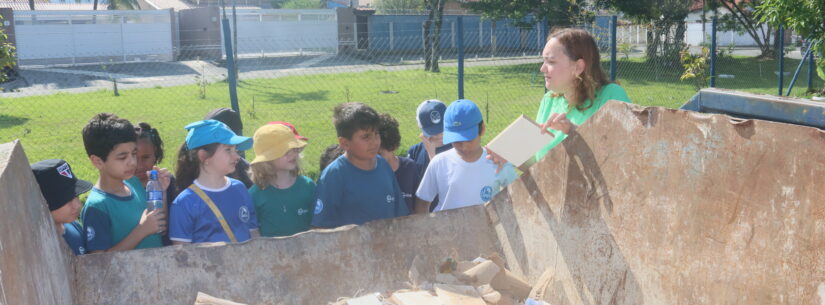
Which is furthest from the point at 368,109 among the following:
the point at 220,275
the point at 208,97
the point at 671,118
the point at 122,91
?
the point at 122,91

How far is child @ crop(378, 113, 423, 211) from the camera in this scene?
367 centimetres

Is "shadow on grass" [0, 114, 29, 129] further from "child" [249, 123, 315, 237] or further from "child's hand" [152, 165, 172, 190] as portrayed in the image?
"child" [249, 123, 315, 237]

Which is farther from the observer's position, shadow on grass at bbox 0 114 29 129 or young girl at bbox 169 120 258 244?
shadow on grass at bbox 0 114 29 129

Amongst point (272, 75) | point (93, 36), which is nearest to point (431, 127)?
point (272, 75)

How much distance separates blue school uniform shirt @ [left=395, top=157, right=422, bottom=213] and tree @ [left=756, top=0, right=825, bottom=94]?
7.01 meters

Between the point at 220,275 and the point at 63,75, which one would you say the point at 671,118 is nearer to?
the point at 220,275

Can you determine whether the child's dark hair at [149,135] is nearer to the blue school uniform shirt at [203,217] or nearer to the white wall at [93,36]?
the blue school uniform shirt at [203,217]

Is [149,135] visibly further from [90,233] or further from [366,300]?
[366,300]

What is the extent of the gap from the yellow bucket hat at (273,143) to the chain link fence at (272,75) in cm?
269

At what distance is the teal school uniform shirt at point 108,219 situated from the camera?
2.80 meters

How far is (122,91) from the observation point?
16000 millimetres

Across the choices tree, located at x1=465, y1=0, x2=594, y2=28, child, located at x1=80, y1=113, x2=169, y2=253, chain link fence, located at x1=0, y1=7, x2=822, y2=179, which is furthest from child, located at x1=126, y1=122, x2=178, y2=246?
tree, located at x1=465, y1=0, x2=594, y2=28

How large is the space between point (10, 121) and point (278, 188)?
975 centimetres

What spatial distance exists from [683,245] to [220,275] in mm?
1587
